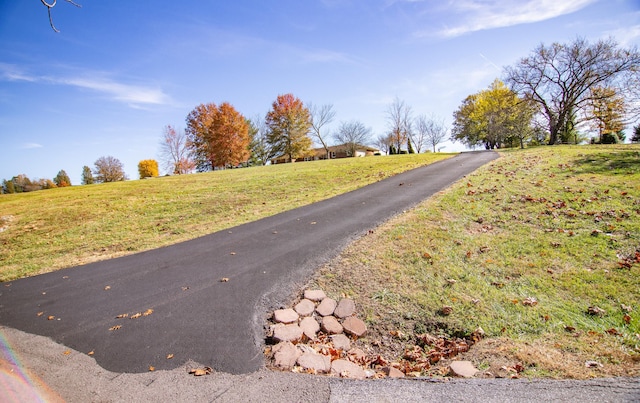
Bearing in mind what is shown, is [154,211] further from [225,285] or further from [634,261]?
[634,261]

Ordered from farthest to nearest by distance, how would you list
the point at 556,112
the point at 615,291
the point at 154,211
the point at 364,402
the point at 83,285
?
the point at 556,112 < the point at 154,211 < the point at 83,285 < the point at 615,291 < the point at 364,402

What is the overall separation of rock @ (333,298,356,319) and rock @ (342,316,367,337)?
0.27 feet

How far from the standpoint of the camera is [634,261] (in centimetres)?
430

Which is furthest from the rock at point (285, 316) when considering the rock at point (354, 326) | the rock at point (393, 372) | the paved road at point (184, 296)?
the rock at point (393, 372)

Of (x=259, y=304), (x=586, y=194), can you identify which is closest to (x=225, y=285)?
(x=259, y=304)

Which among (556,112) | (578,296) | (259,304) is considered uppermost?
(556,112)

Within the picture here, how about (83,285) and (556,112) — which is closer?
(83,285)

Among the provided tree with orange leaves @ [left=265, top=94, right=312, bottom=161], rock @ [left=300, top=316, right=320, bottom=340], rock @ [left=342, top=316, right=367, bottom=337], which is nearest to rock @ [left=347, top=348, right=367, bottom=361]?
rock @ [left=342, top=316, right=367, bottom=337]

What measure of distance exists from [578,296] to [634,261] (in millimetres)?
1535

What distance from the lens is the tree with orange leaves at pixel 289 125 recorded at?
49.6m

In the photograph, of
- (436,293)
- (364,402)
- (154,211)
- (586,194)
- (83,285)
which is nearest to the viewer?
(364,402)

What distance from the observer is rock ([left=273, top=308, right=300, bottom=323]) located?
3590 millimetres

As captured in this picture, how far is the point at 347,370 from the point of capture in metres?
2.80

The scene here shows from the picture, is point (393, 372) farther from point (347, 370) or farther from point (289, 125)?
point (289, 125)
